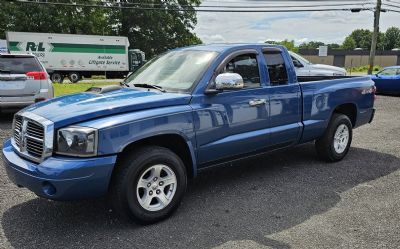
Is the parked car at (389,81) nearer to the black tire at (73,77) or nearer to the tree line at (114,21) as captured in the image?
the black tire at (73,77)

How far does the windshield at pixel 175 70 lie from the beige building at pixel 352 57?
83.7 meters

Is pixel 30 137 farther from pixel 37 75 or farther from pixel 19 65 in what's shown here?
pixel 19 65

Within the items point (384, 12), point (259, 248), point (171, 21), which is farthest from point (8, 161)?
point (171, 21)

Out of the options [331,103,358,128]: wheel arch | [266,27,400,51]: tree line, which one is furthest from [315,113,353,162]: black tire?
[266,27,400,51]: tree line

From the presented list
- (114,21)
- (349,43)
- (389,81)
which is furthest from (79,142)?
(349,43)

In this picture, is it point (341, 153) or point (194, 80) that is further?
point (341, 153)

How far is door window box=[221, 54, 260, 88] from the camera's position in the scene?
488 centimetres

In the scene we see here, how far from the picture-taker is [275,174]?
572 cm

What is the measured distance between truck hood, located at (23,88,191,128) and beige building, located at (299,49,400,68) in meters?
84.7

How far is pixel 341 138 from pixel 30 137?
4685 millimetres

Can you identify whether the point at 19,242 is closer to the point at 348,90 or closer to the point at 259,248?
the point at 259,248

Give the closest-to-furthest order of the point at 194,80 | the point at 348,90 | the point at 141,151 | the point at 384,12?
the point at 141,151, the point at 194,80, the point at 348,90, the point at 384,12

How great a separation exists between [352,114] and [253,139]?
8.85ft

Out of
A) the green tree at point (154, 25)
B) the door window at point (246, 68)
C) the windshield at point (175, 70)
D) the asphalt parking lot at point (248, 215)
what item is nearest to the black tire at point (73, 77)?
the green tree at point (154, 25)
